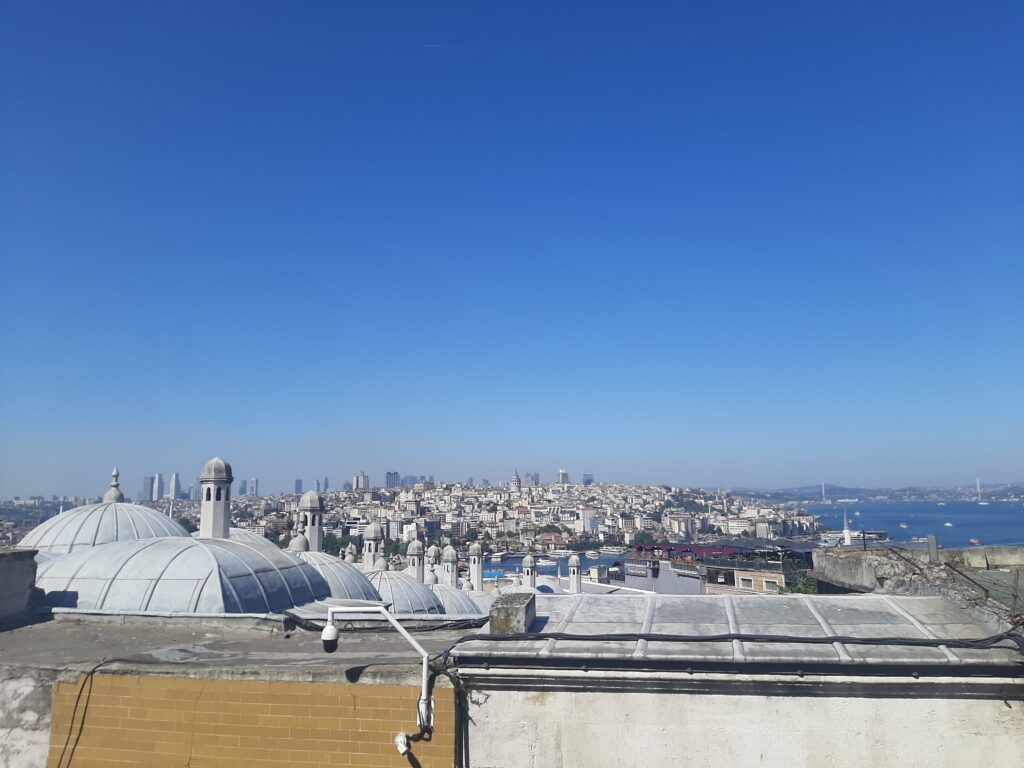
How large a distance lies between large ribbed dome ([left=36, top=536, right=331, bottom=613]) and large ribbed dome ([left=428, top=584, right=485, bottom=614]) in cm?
1217

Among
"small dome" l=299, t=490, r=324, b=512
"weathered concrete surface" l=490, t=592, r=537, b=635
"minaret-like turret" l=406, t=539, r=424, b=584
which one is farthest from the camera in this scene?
"minaret-like turret" l=406, t=539, r=424, b=584

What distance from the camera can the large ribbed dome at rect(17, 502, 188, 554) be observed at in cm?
1414

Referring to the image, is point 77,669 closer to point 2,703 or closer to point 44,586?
point 2,703

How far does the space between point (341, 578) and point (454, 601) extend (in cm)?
716

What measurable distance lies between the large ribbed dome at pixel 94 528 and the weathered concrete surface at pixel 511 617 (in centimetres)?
1071

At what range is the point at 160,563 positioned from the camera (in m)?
8.79

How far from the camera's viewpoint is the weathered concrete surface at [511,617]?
523cm

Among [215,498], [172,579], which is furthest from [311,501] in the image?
[172,579]

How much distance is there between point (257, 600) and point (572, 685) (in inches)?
217

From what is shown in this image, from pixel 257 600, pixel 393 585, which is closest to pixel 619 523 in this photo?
pixel 393 585

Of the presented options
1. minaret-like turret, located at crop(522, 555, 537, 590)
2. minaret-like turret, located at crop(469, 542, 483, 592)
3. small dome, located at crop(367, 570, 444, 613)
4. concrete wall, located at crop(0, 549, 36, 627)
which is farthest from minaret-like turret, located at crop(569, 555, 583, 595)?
concrete wall, located at crop(0, 549, 36, 627)

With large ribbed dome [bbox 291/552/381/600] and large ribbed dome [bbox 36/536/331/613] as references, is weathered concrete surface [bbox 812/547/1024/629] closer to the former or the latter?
large ribbed dome [bbox 36/536/331/613]

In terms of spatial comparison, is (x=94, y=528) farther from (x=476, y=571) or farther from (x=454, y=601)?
(x=476, y=571)

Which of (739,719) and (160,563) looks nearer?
(739,719)
